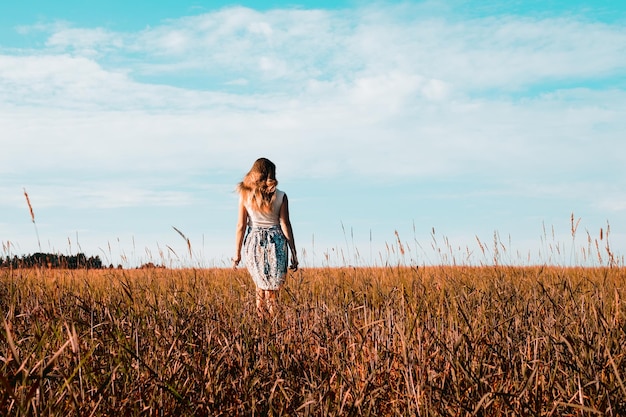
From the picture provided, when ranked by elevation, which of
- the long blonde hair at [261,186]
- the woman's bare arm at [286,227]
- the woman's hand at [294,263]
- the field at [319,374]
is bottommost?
the field at [319,374]

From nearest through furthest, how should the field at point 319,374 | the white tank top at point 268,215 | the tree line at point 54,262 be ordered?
the field at point 319,374 < the white tank top at point 268,215 < the tree line at point 54,262

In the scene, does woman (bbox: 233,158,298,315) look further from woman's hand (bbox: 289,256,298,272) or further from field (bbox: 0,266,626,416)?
field (bbox: 0,266,626,416)

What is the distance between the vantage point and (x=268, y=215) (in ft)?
21.9

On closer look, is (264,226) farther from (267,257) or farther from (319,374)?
(319,374)

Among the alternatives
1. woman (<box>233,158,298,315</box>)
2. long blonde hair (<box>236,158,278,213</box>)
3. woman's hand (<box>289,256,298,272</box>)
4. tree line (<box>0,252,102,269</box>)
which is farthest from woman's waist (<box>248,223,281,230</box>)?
tree line (<box>0,252,102,269</box>)

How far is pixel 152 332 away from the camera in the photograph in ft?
12.5

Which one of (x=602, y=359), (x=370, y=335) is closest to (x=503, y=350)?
(x=602, y=359)

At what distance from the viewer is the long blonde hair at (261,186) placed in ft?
21.8

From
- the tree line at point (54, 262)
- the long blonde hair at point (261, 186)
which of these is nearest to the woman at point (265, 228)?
the long blonde hair at point (261, 186)

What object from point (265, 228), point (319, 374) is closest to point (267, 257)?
point (265, 228)

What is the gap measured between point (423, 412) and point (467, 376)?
255 millimetres

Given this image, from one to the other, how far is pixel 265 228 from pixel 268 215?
0.16m

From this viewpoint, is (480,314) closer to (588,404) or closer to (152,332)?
(588,404)

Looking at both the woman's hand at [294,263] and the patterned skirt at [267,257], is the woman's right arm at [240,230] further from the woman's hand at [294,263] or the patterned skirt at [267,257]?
the woman's hand at [294,263]
